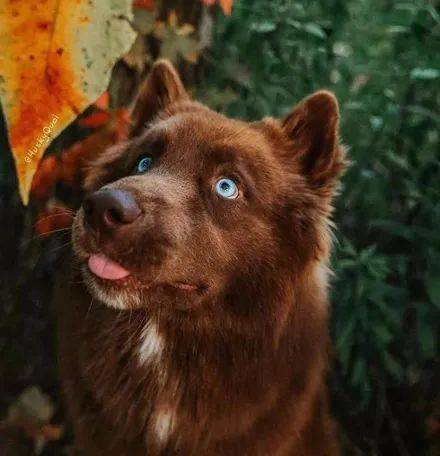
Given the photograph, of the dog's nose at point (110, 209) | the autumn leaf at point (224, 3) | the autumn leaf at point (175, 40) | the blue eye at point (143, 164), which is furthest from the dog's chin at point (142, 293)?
the autumn leaf at point (224, 3)

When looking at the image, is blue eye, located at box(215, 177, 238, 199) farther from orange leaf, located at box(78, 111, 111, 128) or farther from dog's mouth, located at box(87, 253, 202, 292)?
orange leaf, located at box(78, 111, 111, 128)

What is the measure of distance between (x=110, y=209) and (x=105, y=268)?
165mm

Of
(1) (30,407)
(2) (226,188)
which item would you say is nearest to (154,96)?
(2) (226,188)

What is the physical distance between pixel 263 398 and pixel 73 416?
20.9 inches

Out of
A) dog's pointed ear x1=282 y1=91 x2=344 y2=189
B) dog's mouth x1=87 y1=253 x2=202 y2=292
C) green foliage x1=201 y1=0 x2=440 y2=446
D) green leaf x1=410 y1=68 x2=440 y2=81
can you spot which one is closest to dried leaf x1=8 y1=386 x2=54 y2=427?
dog's mouth x1=87 y1=253 x2=202 y2=292

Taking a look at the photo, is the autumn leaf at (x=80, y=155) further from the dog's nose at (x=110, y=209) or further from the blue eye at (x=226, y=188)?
the dog's nose at (x=110, y=209)

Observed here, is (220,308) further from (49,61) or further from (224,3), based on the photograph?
(224,3)

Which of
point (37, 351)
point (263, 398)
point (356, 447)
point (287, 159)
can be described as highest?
point (287, 159)

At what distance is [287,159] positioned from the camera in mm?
1642

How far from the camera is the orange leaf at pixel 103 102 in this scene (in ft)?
5.67

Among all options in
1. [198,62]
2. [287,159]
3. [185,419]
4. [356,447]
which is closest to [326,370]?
[356,447]

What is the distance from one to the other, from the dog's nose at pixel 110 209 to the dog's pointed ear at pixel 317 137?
1.86ft

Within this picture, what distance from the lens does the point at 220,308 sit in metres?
1.50

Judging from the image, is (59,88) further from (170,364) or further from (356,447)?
(356,447)
